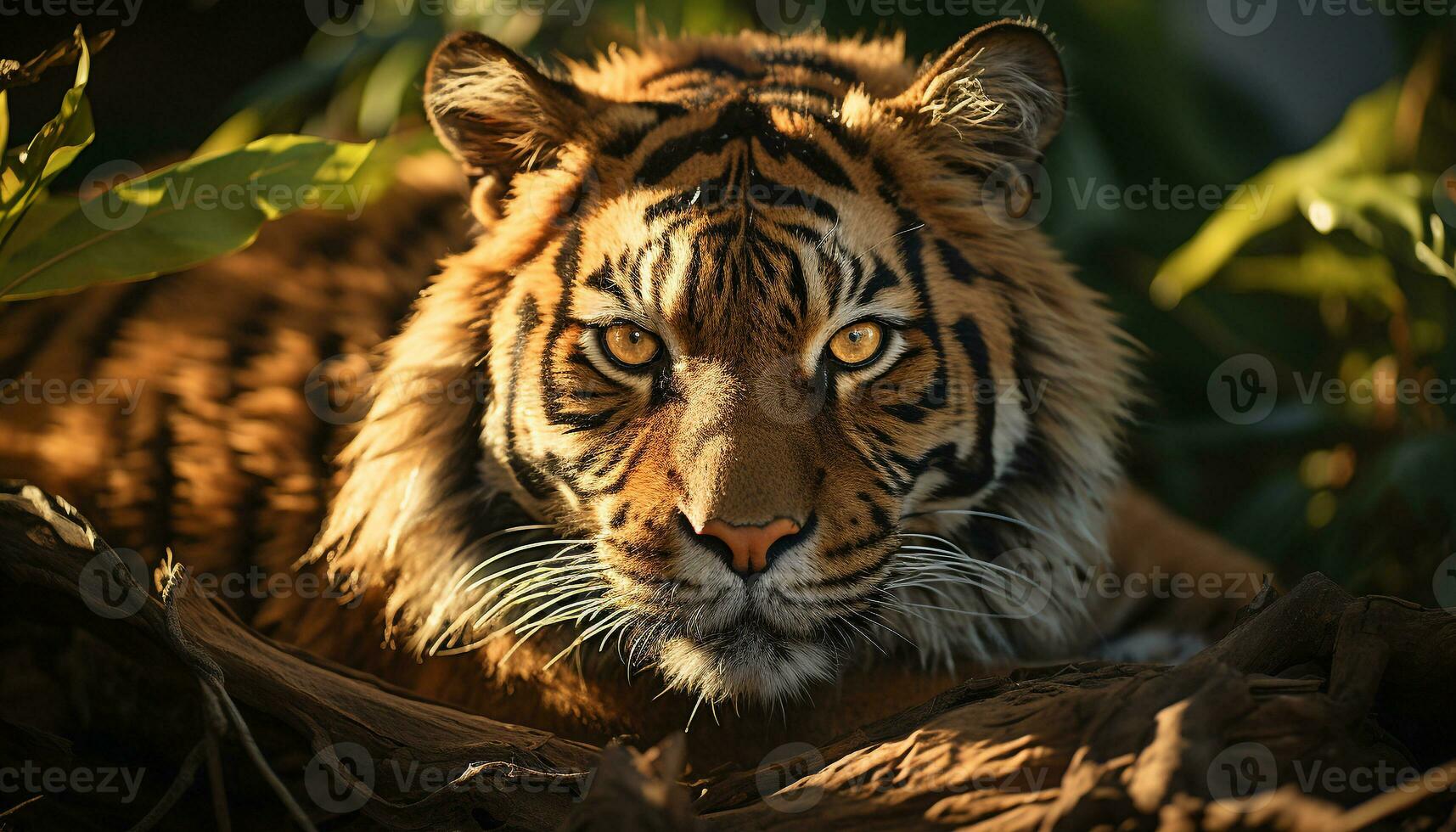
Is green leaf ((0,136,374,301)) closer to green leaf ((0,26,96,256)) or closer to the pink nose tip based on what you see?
green leaf ((0,26,96,256))

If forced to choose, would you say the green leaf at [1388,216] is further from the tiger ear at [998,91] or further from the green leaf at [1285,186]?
the tiger ear at [998,91]

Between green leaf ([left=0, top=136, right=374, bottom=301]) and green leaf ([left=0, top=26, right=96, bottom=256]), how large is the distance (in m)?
0.06

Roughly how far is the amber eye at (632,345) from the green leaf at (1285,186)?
1459mm

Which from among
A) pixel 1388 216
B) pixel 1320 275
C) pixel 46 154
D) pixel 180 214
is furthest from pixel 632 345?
pixel 1320 275

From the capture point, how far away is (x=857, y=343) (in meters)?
1.54

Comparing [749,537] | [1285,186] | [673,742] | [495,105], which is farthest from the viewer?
[1285,186]

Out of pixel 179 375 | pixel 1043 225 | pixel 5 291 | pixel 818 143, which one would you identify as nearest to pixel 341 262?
pixel 179 375

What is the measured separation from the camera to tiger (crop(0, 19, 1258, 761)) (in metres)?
1.46

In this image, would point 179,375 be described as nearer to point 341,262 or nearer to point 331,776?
point 341,262

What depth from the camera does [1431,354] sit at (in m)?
2.36

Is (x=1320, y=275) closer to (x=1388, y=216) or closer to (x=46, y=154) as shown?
(x=1388, y=216)

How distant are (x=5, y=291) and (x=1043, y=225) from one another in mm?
2294

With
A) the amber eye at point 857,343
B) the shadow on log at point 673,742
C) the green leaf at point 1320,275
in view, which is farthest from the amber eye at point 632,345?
the green leaf at point 1320,275

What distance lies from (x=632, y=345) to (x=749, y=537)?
1.17 ft
